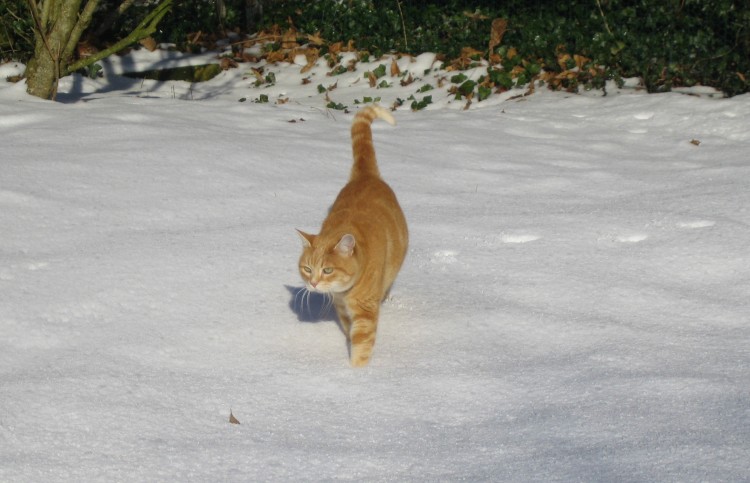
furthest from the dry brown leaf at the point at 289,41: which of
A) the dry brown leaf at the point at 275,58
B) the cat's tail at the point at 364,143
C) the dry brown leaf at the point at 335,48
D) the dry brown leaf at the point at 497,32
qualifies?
the cat's tail at the point at 364,143

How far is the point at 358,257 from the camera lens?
3645 millimetres

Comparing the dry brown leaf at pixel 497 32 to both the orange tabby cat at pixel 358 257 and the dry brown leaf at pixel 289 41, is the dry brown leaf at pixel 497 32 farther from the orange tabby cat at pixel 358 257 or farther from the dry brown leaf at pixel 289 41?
the orange tabby cat at pixel 358 257

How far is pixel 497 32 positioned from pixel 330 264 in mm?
6754

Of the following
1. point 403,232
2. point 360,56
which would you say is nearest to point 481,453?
point 403,232

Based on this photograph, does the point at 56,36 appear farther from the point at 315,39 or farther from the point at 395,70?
the point at 315,39

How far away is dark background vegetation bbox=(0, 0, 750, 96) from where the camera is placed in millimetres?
8469

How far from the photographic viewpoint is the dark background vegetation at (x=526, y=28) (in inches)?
333

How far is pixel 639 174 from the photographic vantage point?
21.0 ft

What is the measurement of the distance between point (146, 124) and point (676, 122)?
4361mm

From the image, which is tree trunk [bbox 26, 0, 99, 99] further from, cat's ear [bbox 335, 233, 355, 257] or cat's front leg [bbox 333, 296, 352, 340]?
cat's ear [bbox 335, 233, 355, 257]

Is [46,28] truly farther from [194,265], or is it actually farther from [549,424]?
[549,424]

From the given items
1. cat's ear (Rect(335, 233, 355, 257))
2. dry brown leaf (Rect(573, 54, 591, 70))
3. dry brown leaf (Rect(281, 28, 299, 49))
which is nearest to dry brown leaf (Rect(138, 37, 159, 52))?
dry brown leaf (Rect(281, 28, 299, 49))

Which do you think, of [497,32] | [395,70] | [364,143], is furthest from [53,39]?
[497,32]

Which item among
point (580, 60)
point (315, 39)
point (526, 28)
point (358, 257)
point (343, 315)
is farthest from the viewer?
point (315, 39)
